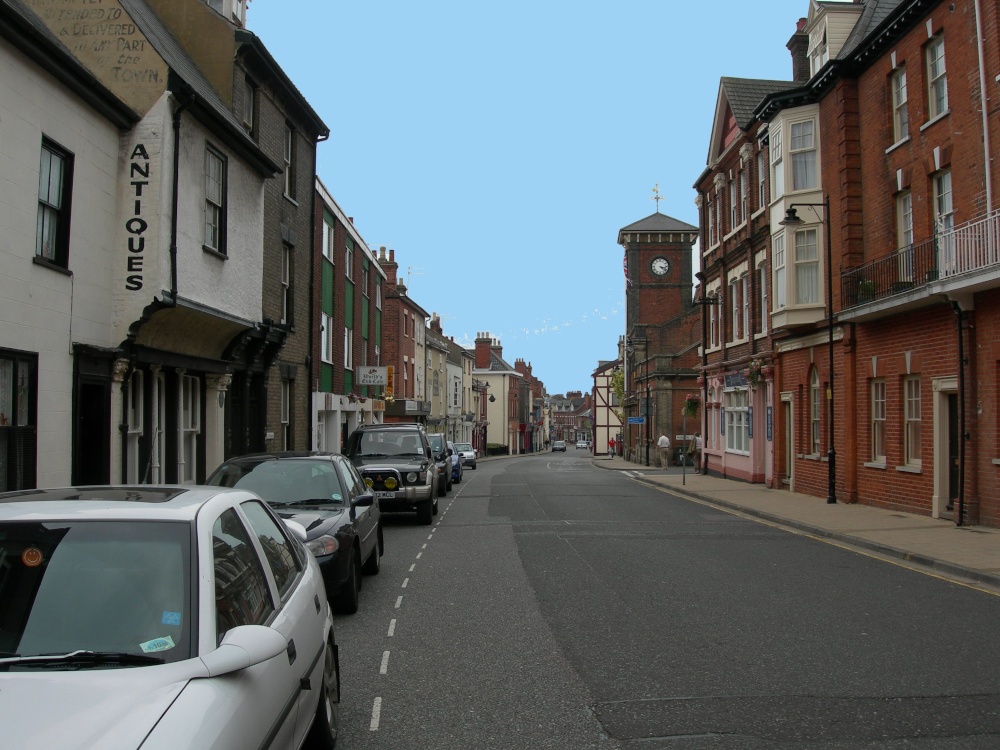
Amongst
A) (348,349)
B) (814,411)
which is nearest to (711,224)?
(814,411)

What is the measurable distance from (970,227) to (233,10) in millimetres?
16002

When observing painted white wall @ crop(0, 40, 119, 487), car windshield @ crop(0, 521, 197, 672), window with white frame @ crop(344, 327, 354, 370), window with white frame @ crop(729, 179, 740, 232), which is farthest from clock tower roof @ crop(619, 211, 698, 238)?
car windshield @ crop(0, 521, 197, 672)

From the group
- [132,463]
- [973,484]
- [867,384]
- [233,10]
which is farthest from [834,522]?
[233,10]

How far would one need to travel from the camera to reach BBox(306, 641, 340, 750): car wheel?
15.3ft

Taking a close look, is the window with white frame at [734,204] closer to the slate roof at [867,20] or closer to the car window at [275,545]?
the slate roof at [867,20]

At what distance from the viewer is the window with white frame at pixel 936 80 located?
1717 cm

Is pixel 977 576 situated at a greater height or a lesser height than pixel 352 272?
lesser

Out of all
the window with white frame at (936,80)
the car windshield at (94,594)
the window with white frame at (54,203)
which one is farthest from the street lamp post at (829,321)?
the car windshield at (94,594)

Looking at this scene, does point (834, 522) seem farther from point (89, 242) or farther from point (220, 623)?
point (220, 623)

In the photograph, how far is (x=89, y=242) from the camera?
39.0ft

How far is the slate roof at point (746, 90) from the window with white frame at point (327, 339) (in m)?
15.1

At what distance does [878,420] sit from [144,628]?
1958 centimetres

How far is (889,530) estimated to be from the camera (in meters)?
15.3

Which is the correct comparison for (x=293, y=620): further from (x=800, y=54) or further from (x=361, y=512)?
(x=800, y=54)
